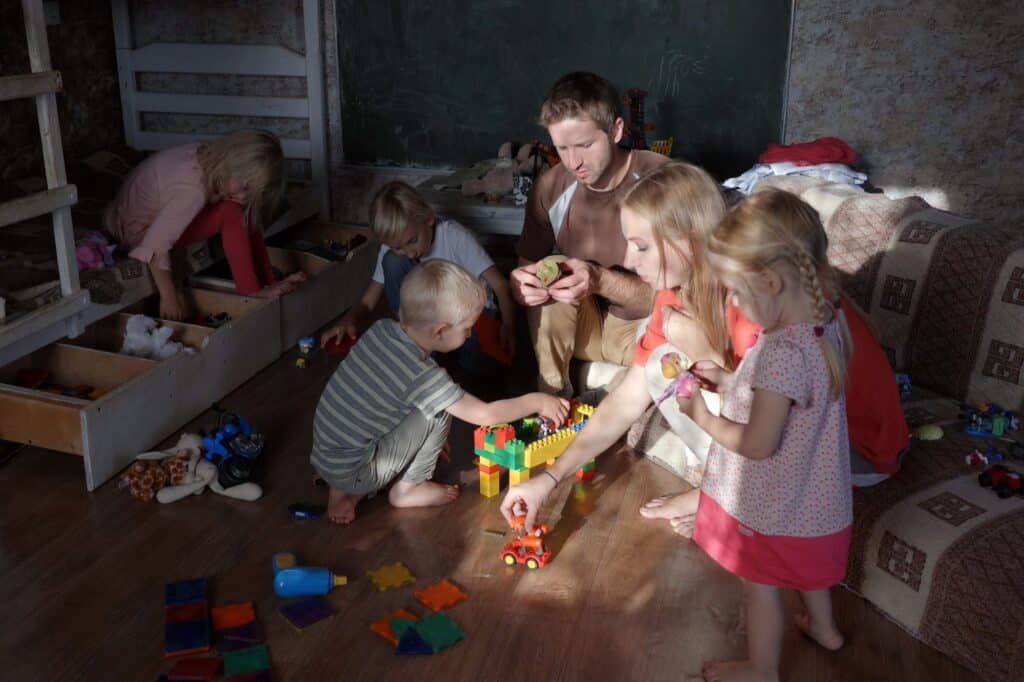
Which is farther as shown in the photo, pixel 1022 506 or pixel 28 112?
pixel 28 112

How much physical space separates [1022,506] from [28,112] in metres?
4.04

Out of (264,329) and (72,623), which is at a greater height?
(264,329)

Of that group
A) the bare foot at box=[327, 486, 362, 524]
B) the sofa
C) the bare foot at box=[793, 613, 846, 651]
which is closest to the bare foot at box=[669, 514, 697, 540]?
the sofa

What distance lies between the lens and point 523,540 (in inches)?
94.0

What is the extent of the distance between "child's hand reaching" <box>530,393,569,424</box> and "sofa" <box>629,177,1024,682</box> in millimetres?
385

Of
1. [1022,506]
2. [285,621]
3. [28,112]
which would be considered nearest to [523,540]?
[285,621]

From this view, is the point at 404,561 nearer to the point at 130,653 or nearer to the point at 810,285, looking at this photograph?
the point at 130,653

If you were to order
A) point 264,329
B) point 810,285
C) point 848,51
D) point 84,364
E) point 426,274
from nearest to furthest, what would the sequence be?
1. point 810,285
2. point 426,274
3. point 84,364
4. point 264,329
5. point 848,51

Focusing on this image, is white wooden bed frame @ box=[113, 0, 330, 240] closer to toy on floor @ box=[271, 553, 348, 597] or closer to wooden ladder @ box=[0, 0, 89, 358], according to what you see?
wooden ladder @ box=[0, 0, 89, 358]

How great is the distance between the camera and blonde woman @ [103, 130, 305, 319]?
329 cm

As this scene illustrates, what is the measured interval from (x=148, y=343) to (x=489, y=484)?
4.07ft

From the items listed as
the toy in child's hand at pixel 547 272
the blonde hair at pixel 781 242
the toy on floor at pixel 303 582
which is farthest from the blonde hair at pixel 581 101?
the toy on floor at pixel 303 582

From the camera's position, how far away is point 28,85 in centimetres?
268

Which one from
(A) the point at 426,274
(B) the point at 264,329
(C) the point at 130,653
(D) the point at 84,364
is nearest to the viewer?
(C) the point at 130,653
